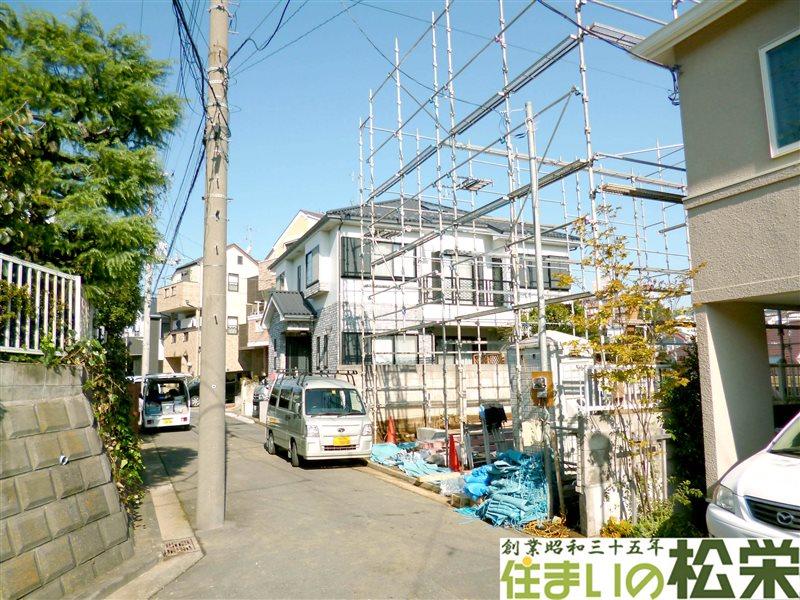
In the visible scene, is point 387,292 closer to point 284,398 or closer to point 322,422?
point 284,398

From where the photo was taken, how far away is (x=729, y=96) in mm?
6395

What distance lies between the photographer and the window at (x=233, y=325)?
117 feet

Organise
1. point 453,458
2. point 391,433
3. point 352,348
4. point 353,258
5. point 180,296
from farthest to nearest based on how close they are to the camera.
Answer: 1. point 180,296
2. point 353,258
3. point 352,348
4. point 391,433
5. point 453,458

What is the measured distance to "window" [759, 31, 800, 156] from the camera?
18.9ft

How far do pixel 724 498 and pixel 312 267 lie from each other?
1779cm

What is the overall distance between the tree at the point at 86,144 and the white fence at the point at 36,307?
0.61 m

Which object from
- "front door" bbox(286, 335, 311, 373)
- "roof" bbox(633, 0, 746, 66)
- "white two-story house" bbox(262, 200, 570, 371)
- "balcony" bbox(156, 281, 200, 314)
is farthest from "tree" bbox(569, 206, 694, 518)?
"balcony" bbox(156, 281, 200, 314)

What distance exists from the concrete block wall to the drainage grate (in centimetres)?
56

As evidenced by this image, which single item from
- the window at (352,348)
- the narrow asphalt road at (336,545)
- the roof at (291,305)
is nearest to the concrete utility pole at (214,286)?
the narrow asphalt road at (336,545)

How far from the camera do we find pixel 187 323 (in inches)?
1460

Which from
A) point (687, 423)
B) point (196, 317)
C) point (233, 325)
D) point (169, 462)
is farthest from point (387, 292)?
point (196, 317)

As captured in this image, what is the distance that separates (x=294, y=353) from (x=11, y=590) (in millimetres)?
19095

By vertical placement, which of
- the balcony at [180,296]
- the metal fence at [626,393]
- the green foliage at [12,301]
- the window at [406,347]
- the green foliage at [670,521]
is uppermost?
the balcony at [180,296]

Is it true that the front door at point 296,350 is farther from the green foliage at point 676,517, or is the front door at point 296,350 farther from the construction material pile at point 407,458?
the green foliage at point 676,517
